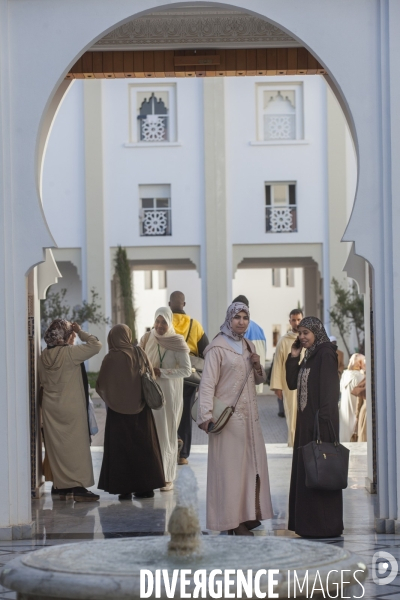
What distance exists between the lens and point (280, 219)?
26.7 m

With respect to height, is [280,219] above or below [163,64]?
below

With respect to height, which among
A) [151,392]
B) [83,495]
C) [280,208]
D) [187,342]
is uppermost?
[280,208]

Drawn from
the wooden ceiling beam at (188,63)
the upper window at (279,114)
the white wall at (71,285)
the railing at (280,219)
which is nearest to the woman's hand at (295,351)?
the wooden ceiling beam at (188,63)

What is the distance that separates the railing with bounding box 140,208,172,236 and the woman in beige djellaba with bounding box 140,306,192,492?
57.3ft

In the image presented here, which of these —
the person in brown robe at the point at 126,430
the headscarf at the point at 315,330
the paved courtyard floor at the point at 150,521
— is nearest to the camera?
the paved courtyard floor at the point at 150,521

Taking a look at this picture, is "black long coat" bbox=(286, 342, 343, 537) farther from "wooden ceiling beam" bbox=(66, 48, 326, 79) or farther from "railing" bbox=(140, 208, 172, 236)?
"railing" bbox=(140, 208, 172, 236)

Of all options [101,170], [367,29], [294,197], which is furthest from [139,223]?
[367,29]

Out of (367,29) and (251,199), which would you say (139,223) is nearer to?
(251,199)

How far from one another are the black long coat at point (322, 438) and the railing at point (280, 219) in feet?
65.4

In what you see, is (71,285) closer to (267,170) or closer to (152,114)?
(152,114)

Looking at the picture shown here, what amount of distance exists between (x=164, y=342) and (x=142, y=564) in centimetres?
553

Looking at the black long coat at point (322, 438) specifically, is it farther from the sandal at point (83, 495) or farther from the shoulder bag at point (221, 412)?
the sandal at point (83, 495)

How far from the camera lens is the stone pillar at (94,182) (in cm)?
2633

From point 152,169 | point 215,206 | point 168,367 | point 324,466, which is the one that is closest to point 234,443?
point 324,466
